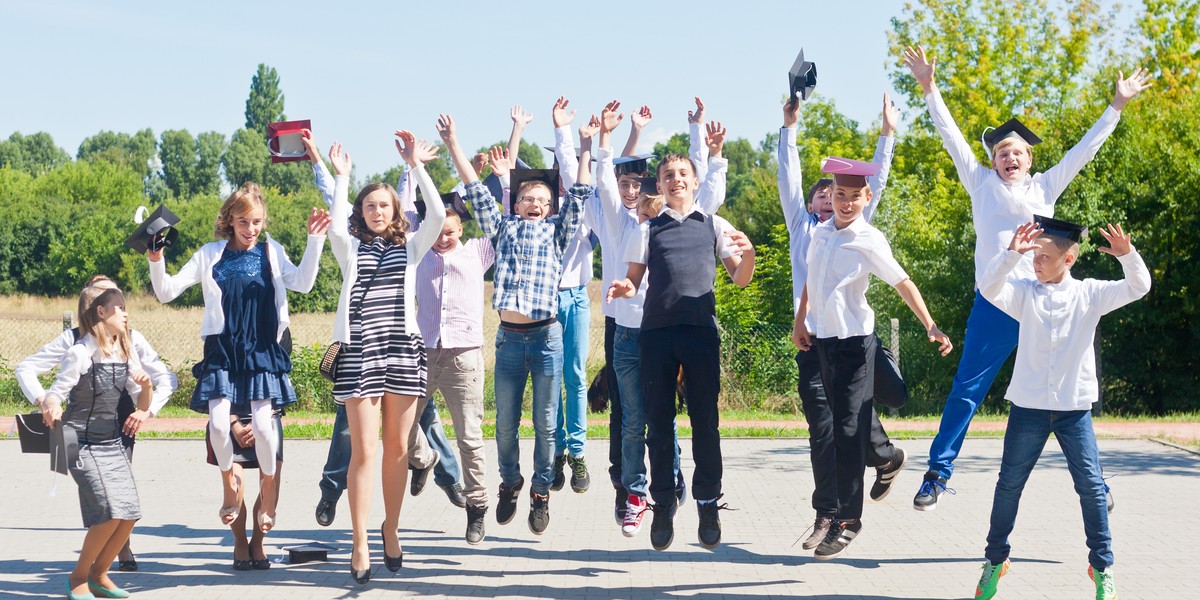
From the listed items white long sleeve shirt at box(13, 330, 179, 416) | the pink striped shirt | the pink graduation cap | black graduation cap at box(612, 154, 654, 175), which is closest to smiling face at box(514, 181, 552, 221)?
the pink striped shirt

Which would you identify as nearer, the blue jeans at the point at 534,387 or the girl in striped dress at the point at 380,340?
the girl in striped dress at the point at 380,340

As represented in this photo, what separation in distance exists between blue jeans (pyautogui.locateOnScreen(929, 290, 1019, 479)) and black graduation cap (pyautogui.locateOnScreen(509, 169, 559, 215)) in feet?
8.66

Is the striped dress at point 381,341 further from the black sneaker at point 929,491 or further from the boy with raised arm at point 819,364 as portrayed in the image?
the black sneaker at point 929,491

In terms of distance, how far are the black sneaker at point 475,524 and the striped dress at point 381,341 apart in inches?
51.4

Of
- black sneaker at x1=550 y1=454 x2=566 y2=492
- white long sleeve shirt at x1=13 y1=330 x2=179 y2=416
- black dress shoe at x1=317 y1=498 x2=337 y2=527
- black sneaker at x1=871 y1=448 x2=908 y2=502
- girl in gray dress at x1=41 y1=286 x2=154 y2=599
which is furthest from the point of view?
black sneaker at x1=550 y1=454 x2=566 y2=492

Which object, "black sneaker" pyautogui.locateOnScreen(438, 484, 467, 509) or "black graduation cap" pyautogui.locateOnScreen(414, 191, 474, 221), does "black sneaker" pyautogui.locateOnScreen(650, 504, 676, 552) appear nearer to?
"black sneaker" pyautogui.locateOnScreen(438, 484, 467, 509)

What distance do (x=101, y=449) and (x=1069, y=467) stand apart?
199 inches

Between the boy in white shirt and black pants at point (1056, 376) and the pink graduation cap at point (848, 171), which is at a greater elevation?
the pink graduation cap at point (848, 171)

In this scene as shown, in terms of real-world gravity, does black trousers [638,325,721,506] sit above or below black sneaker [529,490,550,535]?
above

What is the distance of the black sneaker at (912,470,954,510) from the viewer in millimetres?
7098

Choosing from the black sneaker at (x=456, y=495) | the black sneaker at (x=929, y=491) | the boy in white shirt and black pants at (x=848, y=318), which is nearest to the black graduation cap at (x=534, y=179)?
the boy in white shirt and black pants at (x=848, y=318)

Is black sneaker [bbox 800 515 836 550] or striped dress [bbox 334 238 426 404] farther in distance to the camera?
black sneaker [bbox 800 515 836 550]

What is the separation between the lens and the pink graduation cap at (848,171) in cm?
675

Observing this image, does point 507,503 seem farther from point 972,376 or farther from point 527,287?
point 972,376
